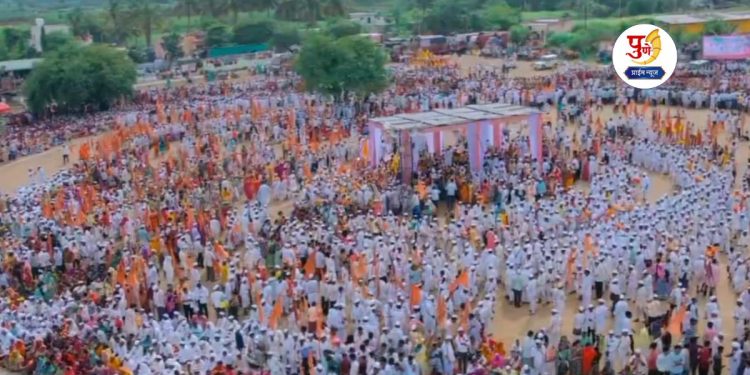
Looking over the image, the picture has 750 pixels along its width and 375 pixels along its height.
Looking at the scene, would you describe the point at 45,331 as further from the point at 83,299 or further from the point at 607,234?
the point at 607,234

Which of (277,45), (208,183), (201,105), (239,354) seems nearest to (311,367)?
(239,354)

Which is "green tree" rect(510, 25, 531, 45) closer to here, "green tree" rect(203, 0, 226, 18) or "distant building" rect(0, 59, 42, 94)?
"green tree" rect(203, 0, 226, 18)

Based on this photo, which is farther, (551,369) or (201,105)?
(201,105)

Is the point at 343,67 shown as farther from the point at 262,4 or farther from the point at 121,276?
the point at 262,4

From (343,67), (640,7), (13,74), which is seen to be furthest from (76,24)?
(640,7)

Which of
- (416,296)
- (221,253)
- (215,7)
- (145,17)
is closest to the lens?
(416,296)

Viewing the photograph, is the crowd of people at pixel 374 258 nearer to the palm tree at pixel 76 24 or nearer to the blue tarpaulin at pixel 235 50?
the blue tarpaulin at pixel 235 50
